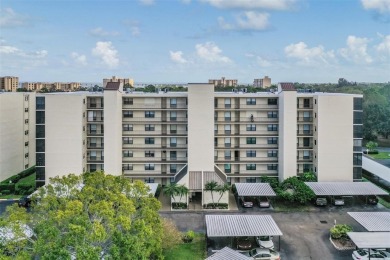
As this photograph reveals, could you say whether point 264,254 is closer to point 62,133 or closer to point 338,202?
point 338,202

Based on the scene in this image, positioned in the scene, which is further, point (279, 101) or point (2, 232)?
point (279, 101)

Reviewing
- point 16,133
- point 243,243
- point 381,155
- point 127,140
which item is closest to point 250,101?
point 127,140

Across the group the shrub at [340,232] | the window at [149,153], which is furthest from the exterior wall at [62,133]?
the shrub at [340,232]

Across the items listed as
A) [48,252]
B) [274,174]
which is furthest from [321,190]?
[48,252]

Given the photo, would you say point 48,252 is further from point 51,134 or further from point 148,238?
point 51,134

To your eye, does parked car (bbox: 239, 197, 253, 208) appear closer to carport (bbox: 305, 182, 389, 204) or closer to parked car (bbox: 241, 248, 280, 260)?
carport (bbox: 305, 182, 389, 204)

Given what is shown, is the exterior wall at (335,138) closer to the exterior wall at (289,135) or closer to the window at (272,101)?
the exterior wall at (289,135)
